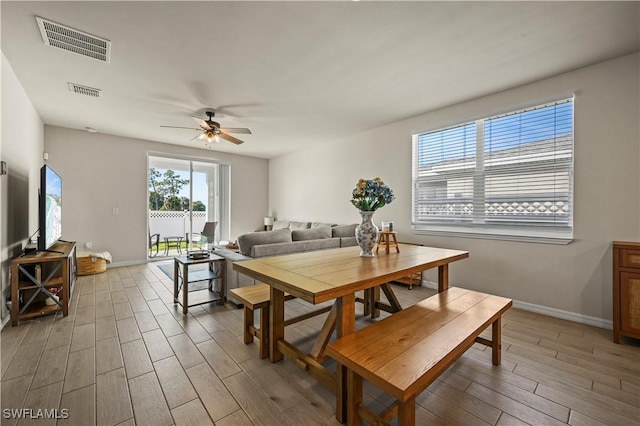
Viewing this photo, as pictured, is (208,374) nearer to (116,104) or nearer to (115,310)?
(115,310)

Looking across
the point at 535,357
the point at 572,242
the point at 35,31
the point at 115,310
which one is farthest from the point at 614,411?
the point at 35,31

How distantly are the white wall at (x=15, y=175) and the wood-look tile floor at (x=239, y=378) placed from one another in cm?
87

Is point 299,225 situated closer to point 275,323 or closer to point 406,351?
point 275,323

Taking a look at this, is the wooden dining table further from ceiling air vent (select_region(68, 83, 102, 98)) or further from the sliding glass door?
the sliding glass door

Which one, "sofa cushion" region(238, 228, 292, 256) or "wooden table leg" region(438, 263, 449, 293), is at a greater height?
"sofa cushion" region(238, 228, 292, 256)

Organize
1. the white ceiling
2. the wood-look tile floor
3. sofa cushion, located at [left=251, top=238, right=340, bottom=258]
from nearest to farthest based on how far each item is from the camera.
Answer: the wood-look tile floor → the white ceiling → sofa cushion, located at [left=251, top=238, right=340, bottom=258]

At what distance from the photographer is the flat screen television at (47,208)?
2688mm

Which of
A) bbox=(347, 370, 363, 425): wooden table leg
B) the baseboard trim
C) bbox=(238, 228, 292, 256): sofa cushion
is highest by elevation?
bbox=(238, 228, 292, 256): sofa cushion

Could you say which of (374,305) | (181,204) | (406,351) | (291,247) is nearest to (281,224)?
(181,204)

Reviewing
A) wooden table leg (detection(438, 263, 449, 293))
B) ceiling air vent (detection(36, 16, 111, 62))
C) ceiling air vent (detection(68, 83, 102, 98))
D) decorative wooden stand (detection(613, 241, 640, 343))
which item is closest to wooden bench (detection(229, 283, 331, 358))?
wooden table leg (detection(438, 263, 449, 293))

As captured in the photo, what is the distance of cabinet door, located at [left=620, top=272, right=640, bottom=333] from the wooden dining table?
1357 mm

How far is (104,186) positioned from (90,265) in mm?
1576

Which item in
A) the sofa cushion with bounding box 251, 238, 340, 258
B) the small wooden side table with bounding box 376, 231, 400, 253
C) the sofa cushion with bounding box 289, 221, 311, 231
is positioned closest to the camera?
the small wooden side table with bounding box 376, 231, 400, 253

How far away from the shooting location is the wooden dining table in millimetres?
1412
